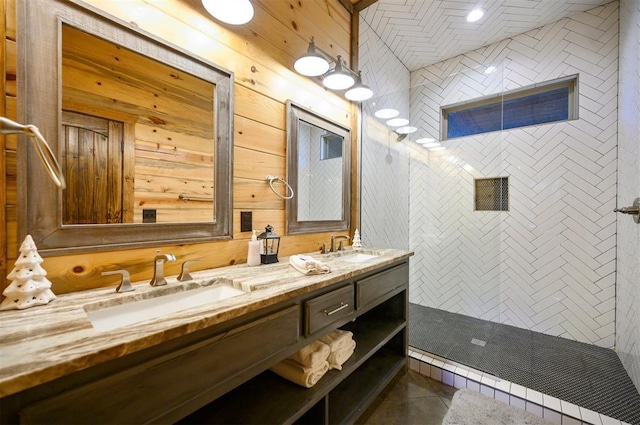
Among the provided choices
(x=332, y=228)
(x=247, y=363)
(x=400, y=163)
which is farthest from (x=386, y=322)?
(x=400, y=163)

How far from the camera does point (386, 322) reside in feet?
6.39

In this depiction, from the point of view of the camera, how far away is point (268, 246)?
58.9 inches

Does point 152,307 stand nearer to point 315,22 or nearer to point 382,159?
point 315,22

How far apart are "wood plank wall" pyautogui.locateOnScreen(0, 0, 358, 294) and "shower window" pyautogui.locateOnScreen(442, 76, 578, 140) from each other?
1.57m

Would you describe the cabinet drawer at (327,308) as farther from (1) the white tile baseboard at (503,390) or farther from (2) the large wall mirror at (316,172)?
(1) the white tile baseboard at (503,390)

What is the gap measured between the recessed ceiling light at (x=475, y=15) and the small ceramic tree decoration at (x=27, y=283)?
3223mm

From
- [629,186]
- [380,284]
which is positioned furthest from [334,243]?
[629,186]

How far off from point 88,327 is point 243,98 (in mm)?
1225

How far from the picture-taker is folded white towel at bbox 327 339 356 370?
1383 millimetres

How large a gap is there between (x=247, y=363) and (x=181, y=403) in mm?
A: 210

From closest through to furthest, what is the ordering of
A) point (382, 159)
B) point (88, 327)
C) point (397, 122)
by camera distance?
Answer: 1. point (88, 327)
2. point (382, 159)
3. point (397, 122)

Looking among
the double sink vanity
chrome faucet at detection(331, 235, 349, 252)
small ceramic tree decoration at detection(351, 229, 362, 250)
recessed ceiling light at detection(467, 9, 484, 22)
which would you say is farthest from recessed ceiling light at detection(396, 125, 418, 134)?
the double sink vanity

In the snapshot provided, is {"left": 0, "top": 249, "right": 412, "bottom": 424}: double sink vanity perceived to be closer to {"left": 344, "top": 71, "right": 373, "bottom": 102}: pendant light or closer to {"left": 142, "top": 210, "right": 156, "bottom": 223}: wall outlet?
{"left": 142, "top": 210, "right": 156, "bottom": 223}: wall outlet

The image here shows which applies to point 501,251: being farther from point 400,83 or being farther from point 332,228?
point 400,83
